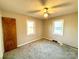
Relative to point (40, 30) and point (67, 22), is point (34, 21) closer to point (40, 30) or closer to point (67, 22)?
point (40, 30)

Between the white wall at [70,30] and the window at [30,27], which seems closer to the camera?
the white wall at [70,30]

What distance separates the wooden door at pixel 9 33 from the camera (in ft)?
11.3

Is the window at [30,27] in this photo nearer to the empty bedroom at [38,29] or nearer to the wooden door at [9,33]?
the empty bedroom at [38,29]

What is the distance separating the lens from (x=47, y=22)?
6305 millimetres

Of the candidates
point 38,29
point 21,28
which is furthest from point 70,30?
point 21,28

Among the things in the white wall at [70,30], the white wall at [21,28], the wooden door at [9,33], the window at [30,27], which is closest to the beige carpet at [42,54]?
the wooden door at [9,33]

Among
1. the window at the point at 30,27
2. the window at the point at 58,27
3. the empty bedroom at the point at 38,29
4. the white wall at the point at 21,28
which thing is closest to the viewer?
the empty bedroom at the point at 38,29

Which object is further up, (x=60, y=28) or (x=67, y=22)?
(x=67, y=22)

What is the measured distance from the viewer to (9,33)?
11.9ft

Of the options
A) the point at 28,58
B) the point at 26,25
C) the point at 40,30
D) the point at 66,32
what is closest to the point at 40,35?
the point at 40,30

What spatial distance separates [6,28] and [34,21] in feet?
8.81

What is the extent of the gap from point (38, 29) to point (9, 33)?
122 inches

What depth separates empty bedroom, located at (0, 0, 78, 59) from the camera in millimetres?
2900

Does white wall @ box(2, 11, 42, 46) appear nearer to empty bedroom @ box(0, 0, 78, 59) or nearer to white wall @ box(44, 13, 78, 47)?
empty bedroom @ box(0, 0, 78, 59)
